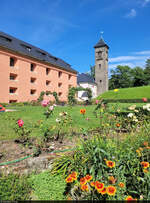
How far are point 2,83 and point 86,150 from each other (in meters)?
18.3

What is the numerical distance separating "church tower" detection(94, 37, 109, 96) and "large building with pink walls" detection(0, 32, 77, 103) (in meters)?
16.3

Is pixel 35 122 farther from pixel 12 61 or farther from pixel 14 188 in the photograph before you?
pixel 12 61

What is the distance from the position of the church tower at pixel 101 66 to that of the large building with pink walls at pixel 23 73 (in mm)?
16265

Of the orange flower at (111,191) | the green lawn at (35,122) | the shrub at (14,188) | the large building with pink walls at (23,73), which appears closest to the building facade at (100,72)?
the large building with pink walls at (23,73)

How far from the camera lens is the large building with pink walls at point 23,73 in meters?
18.1

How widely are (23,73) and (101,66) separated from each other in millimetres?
25331

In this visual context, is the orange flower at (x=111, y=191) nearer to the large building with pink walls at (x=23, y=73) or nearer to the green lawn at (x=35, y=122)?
the green lawn at (x=35, y=122)

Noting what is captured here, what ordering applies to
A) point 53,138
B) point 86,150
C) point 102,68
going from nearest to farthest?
point 86,150 < point 53,138 < point 102,68

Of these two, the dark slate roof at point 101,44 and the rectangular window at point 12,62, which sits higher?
the dark slate roof at point 101,44

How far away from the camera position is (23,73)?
20641 millimetres

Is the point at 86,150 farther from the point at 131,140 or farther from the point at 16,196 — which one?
the point at 16,196

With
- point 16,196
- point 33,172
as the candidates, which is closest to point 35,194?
point 16,196

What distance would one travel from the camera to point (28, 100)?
21.0 m

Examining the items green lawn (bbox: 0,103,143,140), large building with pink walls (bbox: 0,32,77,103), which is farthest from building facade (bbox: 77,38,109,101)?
green lawn (bbox: 0,103,143,140)
